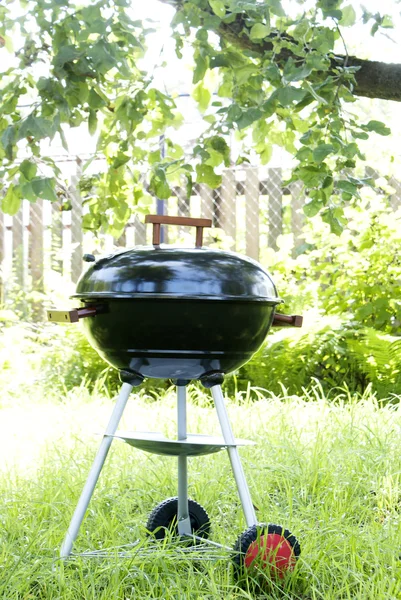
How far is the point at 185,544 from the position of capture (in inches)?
92.8

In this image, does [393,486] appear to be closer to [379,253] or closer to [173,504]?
[173,504]

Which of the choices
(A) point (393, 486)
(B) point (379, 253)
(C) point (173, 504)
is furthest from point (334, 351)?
(C) point (173, 504)

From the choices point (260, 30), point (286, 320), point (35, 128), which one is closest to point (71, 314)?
point (35, 128)

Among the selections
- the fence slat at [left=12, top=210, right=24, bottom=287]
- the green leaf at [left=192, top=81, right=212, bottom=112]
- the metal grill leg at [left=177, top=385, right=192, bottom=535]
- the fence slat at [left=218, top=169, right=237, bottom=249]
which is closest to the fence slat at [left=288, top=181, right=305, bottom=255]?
the fence slat at [left=218, top=169, right=237, bottom=249]

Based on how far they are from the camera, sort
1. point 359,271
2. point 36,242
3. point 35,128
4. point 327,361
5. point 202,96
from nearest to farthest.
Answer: point 35,128 → point 202,96 → point 327,361 → point 359,271 → point 36,242

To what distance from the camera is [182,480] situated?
2350 millimetres

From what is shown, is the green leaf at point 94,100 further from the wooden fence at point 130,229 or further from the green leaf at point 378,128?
the wooden fence at point 130,229

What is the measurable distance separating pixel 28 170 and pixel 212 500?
4.22 ft

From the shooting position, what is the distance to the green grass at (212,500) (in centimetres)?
205

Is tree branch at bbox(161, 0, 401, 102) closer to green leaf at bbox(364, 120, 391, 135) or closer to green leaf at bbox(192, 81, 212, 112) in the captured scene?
green leaf at bbox(192, 81, 212, 112)

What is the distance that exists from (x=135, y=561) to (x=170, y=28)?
5.54ft

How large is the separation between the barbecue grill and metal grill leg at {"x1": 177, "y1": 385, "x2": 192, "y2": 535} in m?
0.15

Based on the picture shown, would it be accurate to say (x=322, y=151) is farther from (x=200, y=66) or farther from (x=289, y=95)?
(x=200, y=66)

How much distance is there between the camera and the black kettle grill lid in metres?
2.07
